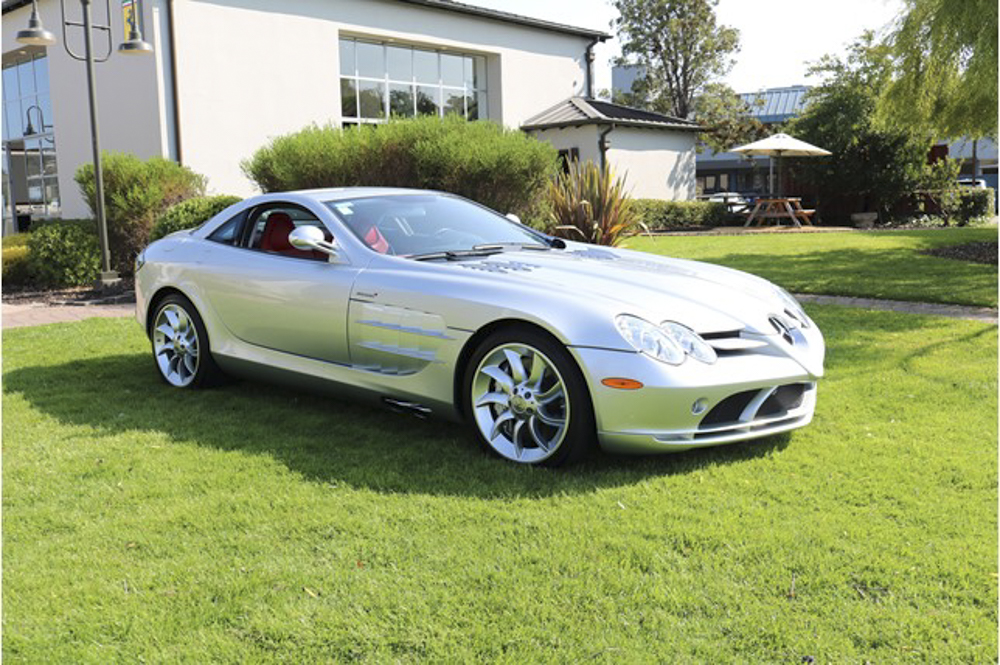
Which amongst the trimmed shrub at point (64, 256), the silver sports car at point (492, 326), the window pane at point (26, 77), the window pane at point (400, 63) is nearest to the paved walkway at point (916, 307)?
the silver sports car at point (492, 326)

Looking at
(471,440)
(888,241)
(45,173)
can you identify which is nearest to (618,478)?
(471,440)

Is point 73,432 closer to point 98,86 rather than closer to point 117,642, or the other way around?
point 117,642

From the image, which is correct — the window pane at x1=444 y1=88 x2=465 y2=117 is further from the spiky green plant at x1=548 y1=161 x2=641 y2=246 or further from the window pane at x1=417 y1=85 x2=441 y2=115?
the spiky green plant at x1=548 y1=161 x2=641 y2=246

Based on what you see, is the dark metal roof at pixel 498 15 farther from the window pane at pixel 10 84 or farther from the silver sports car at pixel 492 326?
the silver sports car at pixel 492 326

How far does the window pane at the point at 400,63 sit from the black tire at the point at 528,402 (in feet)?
57.9

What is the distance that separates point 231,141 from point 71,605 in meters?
15.6

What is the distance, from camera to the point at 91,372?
716 cm

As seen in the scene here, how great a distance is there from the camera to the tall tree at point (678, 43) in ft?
133

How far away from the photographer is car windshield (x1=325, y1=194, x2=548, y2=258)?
5.42 meters

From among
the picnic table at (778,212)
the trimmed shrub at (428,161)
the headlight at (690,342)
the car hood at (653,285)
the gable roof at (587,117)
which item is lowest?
the headlight at (690,342)

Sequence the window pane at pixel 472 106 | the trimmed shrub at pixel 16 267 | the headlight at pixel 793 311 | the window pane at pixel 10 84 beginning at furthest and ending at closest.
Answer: the window pane at pixel 472 106
the window pane at pixel 10 84
the trimmed shrub at pixel 16 267
the headlight at pixel 793 311

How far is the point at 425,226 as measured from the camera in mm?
5648

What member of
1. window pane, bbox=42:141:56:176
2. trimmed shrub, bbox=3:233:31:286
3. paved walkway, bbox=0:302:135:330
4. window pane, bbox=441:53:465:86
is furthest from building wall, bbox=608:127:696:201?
paved walkway, bbox=0:302:135:330

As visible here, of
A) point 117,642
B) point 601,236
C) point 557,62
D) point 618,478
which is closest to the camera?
point 117,642
